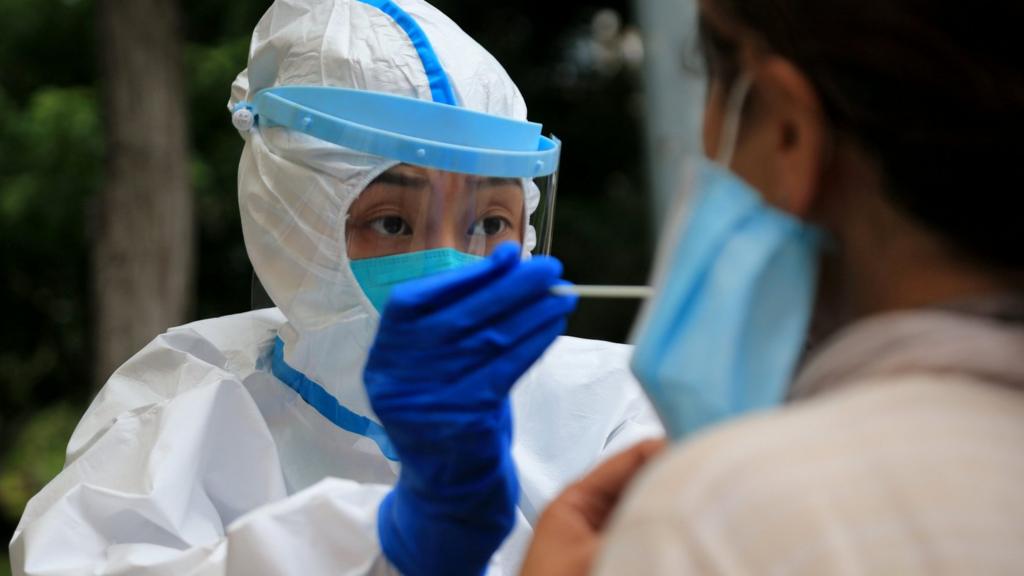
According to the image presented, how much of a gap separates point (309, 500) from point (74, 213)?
Answer: 6021 millimetres

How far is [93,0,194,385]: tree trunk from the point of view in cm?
533

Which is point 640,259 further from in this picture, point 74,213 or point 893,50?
point 893,50

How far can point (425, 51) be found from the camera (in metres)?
2.36

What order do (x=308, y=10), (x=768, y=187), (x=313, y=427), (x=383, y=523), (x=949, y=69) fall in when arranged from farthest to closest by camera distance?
(x=308, y=10) < (x=313, y=427) < (x=383, y=523) < (x=768, y=187) < (x=949, y=69)

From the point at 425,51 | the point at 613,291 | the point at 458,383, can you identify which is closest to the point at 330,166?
the point at 425,51

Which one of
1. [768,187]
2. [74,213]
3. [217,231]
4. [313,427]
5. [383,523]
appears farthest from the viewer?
[217,231]

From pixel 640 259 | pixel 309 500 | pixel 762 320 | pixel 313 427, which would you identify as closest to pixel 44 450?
pixel 640 259

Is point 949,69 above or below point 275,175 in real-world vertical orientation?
above

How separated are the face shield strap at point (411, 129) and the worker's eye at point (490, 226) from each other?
11 cm

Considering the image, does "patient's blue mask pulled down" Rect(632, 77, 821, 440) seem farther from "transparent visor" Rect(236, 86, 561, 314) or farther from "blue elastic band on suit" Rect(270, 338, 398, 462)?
"blue elastic band on suit" Rect(270, 338, 398, 462)

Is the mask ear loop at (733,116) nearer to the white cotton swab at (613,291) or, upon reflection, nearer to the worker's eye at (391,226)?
the white cotton swab at (613,291)

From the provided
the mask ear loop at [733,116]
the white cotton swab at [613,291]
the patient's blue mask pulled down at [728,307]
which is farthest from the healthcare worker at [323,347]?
the mask ear loop at [733,116]

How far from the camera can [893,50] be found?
960 mm

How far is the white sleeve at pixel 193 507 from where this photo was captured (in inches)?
71.3
